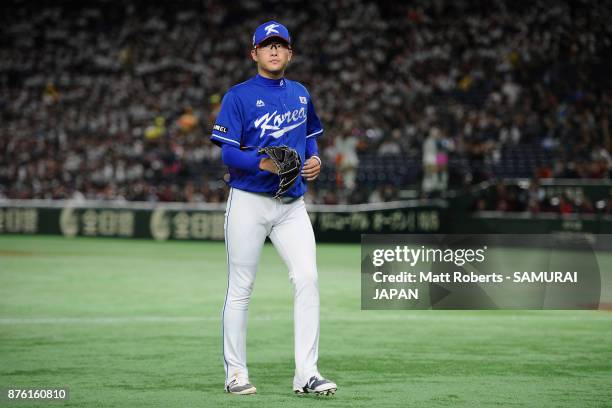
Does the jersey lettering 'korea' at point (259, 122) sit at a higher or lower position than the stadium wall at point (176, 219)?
higher

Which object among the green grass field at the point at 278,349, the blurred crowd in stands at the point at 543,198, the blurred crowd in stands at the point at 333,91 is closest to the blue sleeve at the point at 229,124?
the green grass field at the point at 278,349

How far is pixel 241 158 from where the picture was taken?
Result: 587 cm

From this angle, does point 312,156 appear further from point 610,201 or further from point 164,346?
point 610,201

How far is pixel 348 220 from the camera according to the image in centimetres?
2283

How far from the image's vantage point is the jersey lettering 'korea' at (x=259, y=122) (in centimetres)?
594

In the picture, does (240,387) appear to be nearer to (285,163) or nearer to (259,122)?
(285,163)

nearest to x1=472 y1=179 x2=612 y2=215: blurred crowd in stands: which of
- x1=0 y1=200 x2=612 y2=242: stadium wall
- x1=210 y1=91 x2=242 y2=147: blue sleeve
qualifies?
x1=0 y1=200 x2=612 y2=242: stadium wall

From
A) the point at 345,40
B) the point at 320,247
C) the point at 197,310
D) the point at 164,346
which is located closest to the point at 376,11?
the point at 345,40

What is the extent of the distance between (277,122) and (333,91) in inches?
978

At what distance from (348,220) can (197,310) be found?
1200 centimetres

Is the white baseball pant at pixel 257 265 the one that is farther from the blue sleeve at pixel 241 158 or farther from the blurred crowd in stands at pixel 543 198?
the blurred crowd in stands at pixel 543 198

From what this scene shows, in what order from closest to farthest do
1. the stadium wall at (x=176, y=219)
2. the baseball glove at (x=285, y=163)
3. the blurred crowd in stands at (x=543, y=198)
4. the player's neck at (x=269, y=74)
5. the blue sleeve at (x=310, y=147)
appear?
the baseball glove at (x=285, y=163)
the player's neck at (x=269, y=74)
the blue sleeve at (x=310, y=147)
the blurred crowd in stands at (x=543, y=198)
the stadium wall at (x=176, y=219)

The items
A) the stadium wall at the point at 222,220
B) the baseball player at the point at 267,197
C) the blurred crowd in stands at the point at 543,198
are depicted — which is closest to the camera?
the baseball player at the point at 267,197

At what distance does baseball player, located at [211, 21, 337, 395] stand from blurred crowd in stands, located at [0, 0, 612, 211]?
15841 mm
